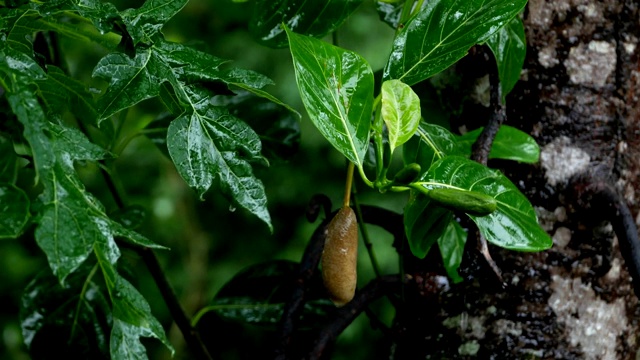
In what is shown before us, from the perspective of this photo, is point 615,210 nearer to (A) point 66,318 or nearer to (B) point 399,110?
(B) point 399,110

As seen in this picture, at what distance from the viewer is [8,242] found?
7.02 feet

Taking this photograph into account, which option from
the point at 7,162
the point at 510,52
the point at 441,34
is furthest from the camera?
the point at 7,162

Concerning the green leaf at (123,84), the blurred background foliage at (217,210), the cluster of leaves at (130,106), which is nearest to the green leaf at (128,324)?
the cluster of leaves at (130,106)

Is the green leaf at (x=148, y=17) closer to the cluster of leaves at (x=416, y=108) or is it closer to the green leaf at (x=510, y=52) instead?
the cluster of leaves at (x=416, y=108)

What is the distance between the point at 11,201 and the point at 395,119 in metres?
0.26

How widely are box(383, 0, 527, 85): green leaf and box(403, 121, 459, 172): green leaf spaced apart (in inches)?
2.8

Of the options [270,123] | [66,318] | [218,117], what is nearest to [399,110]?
[218,117]

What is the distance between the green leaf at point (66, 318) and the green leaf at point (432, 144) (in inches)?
15.2

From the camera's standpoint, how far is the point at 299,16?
25.1 inches

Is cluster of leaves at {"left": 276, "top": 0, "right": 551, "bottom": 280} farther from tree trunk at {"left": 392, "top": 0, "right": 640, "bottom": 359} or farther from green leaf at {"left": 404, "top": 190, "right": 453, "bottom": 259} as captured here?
tree trunk at {"left": 392, "top": 0, "right": 640, "bottom": 359}

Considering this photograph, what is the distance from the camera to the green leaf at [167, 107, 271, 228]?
0.49m

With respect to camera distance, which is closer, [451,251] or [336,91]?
[336,91]

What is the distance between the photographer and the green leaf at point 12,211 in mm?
430

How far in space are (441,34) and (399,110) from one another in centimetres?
6
